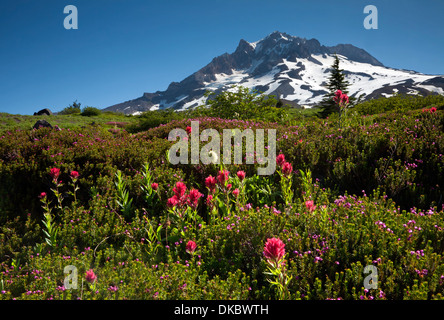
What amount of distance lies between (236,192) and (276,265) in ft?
6.02

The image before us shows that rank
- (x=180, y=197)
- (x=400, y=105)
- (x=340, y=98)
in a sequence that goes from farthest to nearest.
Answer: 1. (x=400, y=105)
2. (x=340, y=98)
3. (x=180, y=197)

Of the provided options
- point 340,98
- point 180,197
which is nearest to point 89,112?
point 340,98

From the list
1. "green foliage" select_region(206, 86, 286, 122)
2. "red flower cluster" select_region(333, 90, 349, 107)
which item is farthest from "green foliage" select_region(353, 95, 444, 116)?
"red flower cluster" select_region(333, 90, 349, 107)

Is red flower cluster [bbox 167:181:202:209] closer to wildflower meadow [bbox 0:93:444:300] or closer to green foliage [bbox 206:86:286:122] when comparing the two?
wildflower meadow [bbox 0:93:444:300]

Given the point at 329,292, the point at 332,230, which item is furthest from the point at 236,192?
the point at 329,292

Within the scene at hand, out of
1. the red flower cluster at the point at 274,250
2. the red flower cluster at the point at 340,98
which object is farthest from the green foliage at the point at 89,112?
the red flower cluster at the point at 274,250

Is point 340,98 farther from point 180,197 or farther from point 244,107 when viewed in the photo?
point 244,107

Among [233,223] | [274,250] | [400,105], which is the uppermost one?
[400,105]

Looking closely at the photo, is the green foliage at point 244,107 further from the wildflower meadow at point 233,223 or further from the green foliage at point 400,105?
the wildflower meadow at point 233,223

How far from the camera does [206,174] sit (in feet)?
18.5
